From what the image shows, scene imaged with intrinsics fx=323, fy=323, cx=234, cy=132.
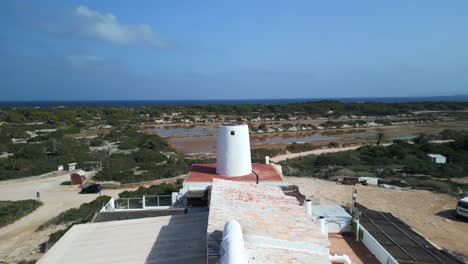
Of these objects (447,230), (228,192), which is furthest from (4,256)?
(447,230)

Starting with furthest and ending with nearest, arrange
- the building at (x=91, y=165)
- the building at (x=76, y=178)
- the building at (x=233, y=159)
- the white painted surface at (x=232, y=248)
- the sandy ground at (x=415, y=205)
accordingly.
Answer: the building at (x=91, y=165)
the building at (x=76, y=178)
the building at (x=233, y=159)
the sandy ground at (x=415, y=205)
the white painted surface at (x=232, y=248)

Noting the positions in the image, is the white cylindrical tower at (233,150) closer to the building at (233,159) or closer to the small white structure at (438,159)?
the building at (233,159)

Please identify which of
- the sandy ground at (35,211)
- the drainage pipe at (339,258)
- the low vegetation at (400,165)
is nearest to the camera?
the drainage pipe at (339,258)

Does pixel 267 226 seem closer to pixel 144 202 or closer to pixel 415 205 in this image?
pixel 144 202

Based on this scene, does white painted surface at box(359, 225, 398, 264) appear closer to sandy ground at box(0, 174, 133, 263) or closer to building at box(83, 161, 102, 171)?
sandy ground at box(0, 174, 133, 263)

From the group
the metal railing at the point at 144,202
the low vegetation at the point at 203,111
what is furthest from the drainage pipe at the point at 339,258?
the low vegetation at the point at 203,111

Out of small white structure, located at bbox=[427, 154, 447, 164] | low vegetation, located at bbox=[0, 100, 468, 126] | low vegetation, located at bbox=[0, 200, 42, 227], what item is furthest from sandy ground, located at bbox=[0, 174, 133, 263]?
low vegetation, located at bbox=[0, 100, 468, 126]

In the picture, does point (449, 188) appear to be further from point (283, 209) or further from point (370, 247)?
point (283, 209)

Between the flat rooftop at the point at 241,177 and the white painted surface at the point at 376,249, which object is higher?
the flat rooftop at the point at 241,177
